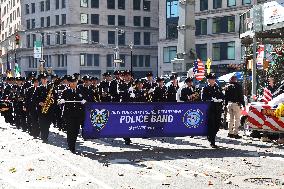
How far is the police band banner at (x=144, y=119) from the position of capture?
48.0 ft

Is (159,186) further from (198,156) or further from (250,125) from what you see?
(250,125)

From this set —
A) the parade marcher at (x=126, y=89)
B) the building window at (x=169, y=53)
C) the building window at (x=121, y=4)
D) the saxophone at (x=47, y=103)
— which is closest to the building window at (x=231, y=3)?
the building window at (x=169, y=53)

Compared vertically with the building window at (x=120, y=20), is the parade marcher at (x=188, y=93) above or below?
Answer: below

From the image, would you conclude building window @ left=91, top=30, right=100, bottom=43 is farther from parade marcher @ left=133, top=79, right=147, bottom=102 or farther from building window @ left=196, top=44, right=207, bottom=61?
parade marcher @ left=133, top=79, right=147, bottom=102

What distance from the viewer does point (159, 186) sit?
9523 mm

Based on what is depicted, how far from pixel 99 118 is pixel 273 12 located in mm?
9344

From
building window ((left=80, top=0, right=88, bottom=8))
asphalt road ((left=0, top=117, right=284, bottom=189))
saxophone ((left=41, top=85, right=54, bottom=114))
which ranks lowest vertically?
asphalt road ((left=0, top=117, right=284, bottom=189))

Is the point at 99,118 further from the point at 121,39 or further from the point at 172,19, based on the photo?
the point at 121,39

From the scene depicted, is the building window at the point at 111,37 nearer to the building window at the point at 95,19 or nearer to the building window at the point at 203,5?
the building window at the point at 95,19

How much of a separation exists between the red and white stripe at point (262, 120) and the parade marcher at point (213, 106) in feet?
6.92

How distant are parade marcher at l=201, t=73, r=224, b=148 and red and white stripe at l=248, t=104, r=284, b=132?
6.92 feet

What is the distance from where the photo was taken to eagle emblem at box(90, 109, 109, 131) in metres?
14.6

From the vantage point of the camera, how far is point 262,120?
17.2m

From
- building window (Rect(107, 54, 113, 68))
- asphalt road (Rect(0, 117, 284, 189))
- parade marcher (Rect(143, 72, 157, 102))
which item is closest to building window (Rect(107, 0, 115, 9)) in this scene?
building window (Rect(107, 54, 113, 68))
